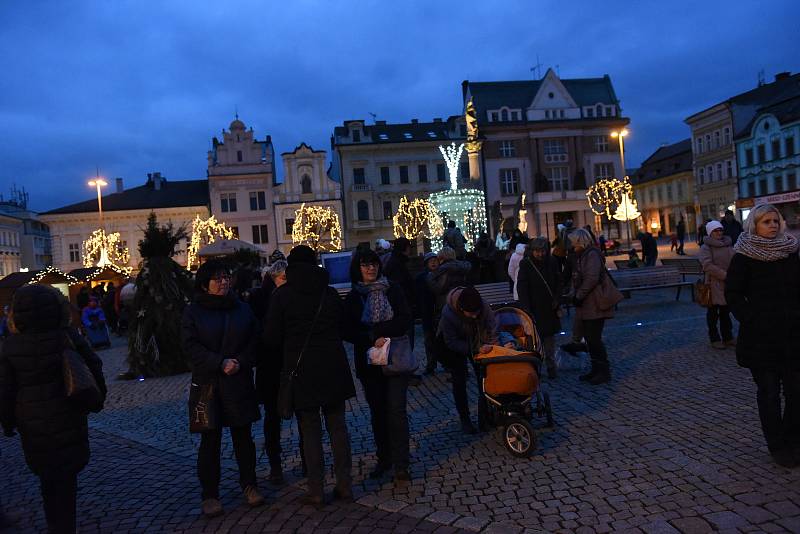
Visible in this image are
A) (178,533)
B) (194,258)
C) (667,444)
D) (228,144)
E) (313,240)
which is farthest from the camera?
(228,144)

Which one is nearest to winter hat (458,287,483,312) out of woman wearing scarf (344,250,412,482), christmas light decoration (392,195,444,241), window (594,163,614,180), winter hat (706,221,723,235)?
woman wearing scarf (344,250,412,482)

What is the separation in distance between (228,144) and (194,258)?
28.9 m

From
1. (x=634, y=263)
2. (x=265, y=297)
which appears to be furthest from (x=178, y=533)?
(x=634, y=263)

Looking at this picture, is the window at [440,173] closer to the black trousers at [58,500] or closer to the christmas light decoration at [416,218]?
the christmas light decoration at [416,218]

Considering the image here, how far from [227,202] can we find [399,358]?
53.5 m

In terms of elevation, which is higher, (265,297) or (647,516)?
(265,297)

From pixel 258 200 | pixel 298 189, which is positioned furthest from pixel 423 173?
pixel 258 200

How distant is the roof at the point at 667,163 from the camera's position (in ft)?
232

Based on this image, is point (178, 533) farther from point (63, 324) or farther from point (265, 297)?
point (265, 297)

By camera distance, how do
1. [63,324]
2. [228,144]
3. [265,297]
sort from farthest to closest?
1. [228,144]
2. [265,297]
3. [63,324]

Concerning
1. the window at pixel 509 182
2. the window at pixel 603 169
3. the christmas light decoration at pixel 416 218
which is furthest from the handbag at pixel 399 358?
the window at pixel 603 169

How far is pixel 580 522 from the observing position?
4.34 metres

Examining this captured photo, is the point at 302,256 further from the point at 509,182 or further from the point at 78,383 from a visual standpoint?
the point at 509,182

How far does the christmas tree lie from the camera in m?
12.3
